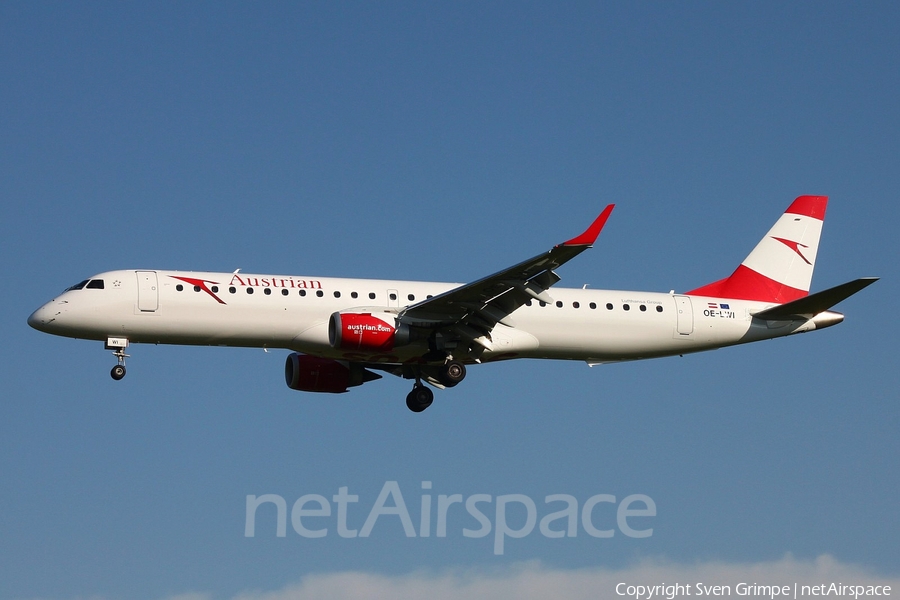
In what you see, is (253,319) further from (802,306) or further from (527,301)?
(802,306)

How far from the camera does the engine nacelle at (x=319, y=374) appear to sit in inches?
1855

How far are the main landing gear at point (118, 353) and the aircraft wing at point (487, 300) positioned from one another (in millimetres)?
8735

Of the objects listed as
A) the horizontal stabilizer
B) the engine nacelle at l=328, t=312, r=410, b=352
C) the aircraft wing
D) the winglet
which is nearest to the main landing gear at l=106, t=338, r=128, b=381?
the engine nacelle at l=328, t=312, r=410, b=352

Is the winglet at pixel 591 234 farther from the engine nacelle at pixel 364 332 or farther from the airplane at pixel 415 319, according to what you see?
the engine nacelle at pixel 364 332

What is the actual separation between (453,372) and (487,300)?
3.15 m

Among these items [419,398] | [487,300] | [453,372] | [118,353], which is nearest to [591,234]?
[487,300]

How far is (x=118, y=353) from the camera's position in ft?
139

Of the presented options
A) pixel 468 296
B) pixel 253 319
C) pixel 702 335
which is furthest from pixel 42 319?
pixel 702 335

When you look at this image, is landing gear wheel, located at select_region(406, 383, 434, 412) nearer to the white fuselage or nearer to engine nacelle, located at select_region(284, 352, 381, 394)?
engine nacelle, located at select_region(284, 352, 381, 394)

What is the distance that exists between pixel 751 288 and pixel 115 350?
22.3m

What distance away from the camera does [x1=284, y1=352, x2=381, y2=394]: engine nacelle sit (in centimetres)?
4712

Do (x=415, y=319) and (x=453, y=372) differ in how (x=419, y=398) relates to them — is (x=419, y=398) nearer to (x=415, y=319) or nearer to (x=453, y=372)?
(x=453, y=372)

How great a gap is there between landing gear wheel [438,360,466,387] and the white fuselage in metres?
0.94

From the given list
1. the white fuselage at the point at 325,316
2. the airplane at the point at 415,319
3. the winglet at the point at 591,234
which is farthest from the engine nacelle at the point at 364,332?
the winglet at the point at 591,234
